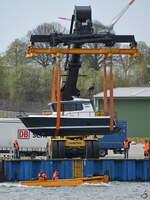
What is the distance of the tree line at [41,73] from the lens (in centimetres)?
7969

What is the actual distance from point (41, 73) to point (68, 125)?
47.9 meters

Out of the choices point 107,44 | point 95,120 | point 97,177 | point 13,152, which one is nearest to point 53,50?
point 107,44

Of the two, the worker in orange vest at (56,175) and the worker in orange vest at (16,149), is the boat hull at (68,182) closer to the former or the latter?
the worker in orange vest at (56,175)

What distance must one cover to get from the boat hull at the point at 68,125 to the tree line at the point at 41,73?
4319 cm

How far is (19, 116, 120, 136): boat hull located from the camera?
106 ft

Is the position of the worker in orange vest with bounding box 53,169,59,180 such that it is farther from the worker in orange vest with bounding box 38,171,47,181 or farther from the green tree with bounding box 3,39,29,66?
the green tree with bounding box 3,39,29,66

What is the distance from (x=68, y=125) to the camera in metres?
32.5

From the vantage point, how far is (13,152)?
124 ft

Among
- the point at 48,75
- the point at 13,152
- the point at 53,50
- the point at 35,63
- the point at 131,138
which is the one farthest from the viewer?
the point at 35,63

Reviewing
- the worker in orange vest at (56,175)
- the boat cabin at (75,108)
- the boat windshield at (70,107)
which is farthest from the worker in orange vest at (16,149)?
the worker in orange vest at (56,175)

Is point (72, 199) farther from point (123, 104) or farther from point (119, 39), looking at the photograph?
point (123, 104)

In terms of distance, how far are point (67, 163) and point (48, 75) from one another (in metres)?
47.1

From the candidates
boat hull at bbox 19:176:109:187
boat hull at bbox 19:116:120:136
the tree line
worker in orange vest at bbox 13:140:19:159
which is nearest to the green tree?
the tree line

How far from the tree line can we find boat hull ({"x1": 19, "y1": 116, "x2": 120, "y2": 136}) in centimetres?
4319
